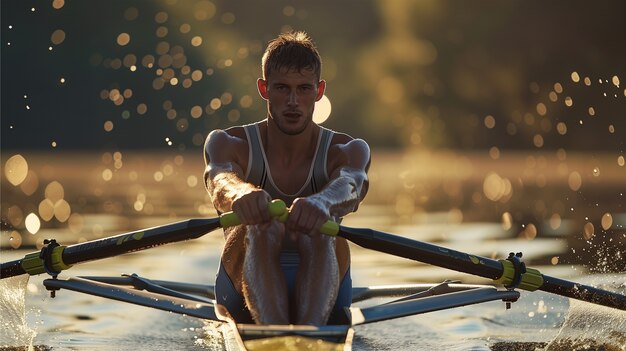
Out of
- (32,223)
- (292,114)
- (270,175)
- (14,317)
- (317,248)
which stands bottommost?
(14,317)

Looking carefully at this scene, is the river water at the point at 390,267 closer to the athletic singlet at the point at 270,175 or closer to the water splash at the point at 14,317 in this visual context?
the water splash at the point at 14,317

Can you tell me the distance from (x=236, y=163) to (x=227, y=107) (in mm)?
92469

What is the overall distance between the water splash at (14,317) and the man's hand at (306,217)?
3.08 metres

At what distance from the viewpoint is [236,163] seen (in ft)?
29.0

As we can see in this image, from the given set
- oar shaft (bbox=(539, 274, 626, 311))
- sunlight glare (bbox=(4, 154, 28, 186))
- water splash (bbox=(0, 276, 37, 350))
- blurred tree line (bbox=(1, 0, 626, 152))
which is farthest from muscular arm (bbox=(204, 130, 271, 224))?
blurred tree line (bbox=(1, 0, 626, 152))

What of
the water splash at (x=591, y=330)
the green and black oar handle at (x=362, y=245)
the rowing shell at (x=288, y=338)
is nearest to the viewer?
the rowing shell at (x=288, y=338)

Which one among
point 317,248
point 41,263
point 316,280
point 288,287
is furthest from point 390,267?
point 316,280

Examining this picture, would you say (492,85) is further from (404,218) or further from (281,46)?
(281,46)

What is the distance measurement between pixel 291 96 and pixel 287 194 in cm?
88

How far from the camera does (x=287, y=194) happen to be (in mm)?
8859

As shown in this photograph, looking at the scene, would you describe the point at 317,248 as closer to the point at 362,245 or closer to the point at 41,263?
the point at 362,245

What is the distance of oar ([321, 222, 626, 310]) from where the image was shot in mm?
7840

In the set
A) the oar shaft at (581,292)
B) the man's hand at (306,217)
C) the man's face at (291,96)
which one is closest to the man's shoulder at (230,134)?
the man's face at (291,96)

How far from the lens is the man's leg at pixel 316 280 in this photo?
7504mm
